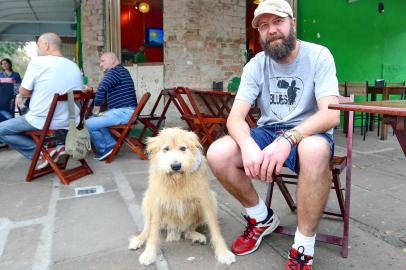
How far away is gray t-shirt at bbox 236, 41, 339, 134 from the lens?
7.00 feet

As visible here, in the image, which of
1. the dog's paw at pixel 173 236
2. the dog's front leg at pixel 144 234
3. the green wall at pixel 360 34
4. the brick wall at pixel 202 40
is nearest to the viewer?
the dog's front leg at pixel 144 234

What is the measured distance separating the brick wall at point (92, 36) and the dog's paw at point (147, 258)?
5.58 metres

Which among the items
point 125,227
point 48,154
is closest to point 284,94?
point 125,227

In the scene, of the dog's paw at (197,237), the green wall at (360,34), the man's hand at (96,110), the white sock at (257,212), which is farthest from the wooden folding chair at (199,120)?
the green wall at (360,34)

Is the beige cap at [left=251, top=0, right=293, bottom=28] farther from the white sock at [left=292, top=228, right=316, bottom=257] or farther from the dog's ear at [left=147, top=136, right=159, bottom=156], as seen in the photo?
the white sock at [left=292, top=228, right=316, bottom=257]

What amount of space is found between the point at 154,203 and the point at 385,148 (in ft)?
14.9

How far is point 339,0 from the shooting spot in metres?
7.30

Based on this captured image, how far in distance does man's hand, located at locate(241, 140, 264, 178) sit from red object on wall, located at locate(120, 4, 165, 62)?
11525mm

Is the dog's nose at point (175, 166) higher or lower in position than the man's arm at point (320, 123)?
lower

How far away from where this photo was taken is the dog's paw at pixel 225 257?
2.07 m

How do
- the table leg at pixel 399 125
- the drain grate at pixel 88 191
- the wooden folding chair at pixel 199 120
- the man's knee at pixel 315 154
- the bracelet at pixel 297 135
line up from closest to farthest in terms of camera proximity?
the table leg at pixel 399 125 → the man's knee at pixel 315 154 → the bracelet at pixel 297 135 → the drain grate at pixel 88 191 → the wooden folding chair at pixel 199 120

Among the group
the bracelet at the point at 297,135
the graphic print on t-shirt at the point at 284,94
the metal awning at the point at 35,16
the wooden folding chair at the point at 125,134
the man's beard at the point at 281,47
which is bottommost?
the wooden folding chair at the point at 125,134

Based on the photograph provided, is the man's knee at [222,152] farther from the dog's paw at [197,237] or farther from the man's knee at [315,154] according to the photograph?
the dog's paw at [197,237]

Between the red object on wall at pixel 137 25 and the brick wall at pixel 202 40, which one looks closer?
the brick wall at pixel 202 40
